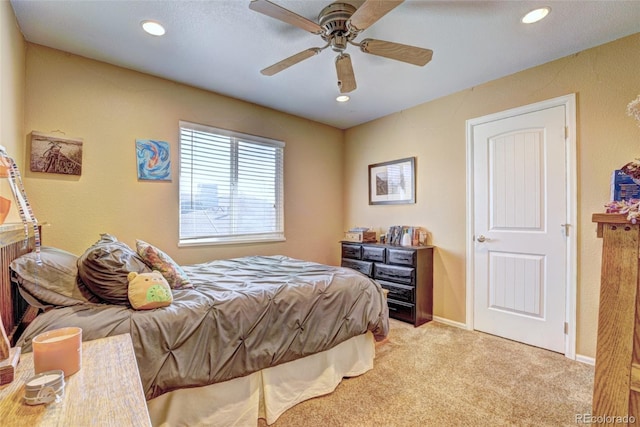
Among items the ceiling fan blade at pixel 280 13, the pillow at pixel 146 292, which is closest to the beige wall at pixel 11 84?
the pillow at pixel 146 292

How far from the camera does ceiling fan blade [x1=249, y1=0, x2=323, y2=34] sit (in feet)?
5.01

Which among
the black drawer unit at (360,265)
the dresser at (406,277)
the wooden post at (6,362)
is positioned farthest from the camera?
the black drawer unit at (360,265)

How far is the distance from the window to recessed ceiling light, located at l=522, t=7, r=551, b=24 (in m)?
2.63

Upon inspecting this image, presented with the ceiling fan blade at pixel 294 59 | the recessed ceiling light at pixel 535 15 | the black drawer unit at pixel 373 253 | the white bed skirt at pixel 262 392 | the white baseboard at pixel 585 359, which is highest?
the recessed ceiling light at pixel 535 15

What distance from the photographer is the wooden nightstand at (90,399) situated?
2.21 feet

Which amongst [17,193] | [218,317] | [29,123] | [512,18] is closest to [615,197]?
[512,18]

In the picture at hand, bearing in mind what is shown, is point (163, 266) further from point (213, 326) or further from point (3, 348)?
point (3, 348)

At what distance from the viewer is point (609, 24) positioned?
207 cm

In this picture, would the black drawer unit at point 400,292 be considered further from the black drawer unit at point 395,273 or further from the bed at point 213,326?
the bed at point 213,326

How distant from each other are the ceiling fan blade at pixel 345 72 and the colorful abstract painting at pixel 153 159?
1809mm

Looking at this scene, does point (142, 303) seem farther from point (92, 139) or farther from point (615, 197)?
point (615, 197)

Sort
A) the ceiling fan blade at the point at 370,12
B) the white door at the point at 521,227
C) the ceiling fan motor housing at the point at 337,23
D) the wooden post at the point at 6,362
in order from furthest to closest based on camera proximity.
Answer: the white door at the point at 521,227
the ceiling fan motor housing at the point at 337,23
the ceiling fan blade at the point at 370,12
the wooden post at the point at 6,362

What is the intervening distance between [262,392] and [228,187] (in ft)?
7.33

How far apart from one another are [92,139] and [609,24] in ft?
13.1
